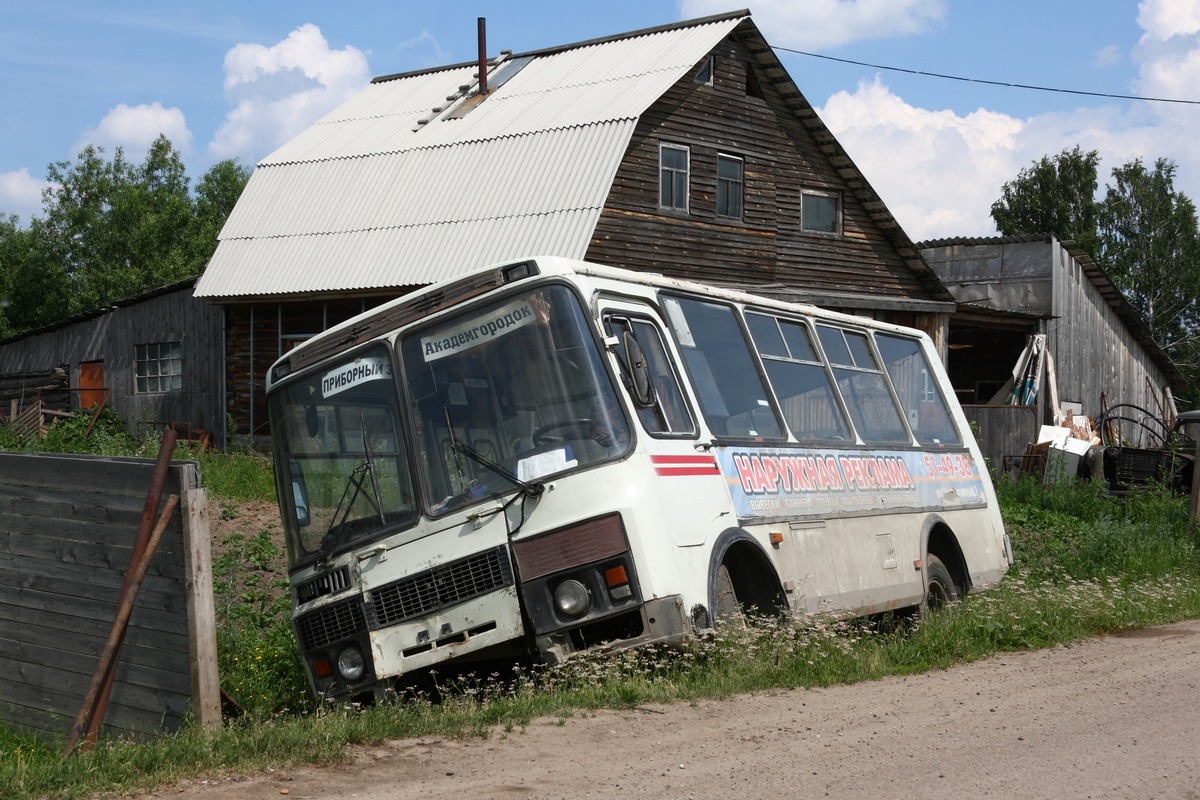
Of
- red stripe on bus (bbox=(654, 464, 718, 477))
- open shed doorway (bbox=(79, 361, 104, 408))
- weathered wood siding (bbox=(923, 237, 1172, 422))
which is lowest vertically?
red stripe on bus (bbox=(654, 464, 718, 477))

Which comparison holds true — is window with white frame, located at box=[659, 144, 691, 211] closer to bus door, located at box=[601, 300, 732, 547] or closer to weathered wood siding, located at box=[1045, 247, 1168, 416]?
weathered wood siding, located at box=[1045, 247, 1168, 416]

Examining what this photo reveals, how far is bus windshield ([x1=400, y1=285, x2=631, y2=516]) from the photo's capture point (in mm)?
7578

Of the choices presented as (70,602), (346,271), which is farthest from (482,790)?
(346,271)

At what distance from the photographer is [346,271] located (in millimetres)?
23922

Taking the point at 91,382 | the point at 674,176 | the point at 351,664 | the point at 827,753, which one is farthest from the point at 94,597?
the point at 91,382

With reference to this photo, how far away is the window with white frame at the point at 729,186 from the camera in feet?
84.6

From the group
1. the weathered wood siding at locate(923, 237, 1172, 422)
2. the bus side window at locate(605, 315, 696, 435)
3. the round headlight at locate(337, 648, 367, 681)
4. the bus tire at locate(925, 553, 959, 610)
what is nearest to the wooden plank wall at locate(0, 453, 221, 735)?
the round headlight at locate(337, 648, 367, 681)

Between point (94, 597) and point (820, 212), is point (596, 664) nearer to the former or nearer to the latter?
point (94, 597)

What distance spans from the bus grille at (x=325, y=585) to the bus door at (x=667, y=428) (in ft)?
6.75

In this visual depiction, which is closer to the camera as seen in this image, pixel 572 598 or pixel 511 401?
pixel 572 598

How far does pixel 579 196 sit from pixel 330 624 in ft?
50.1

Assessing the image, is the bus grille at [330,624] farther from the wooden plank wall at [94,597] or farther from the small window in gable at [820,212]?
the small window in gable at [820,212]

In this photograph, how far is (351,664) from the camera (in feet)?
26.5

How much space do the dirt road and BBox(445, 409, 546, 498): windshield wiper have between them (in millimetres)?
1312
